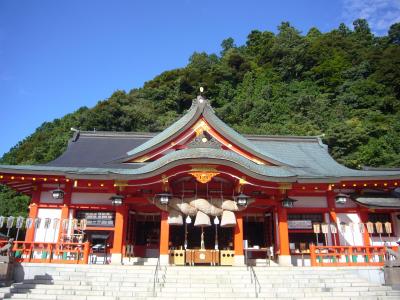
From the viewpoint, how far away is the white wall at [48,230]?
14336 mm

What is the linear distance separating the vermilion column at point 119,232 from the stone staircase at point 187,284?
1677 millimetres

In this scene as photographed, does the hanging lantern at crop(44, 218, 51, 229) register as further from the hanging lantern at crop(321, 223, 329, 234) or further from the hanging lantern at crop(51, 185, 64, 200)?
the hanging lantern at crop(321, 223, 329, 234)

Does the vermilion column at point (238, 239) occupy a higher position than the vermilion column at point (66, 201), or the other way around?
the vermilion column at point (66, 201)

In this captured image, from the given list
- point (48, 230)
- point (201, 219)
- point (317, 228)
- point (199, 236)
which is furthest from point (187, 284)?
point (48, 230)

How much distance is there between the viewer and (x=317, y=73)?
2135 inches

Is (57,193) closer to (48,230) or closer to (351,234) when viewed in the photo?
(48,230)

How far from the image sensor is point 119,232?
1344cm

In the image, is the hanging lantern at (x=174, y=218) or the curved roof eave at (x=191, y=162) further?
the hanging lantern at (x=174, y=218)

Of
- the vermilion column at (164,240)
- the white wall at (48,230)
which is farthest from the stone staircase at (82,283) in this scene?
the white wall at (48,230)

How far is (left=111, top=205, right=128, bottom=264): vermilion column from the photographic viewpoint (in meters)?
13.1

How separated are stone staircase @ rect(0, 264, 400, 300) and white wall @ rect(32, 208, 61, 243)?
2898 mm

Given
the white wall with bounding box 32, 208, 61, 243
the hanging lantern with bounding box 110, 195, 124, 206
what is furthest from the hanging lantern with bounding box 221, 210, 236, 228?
the white wall with bounding box 32, 208, 61, 243

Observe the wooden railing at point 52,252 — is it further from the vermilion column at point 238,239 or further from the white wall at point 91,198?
the vermilion column at point 238,239

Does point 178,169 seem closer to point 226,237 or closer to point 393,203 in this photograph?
point 226,237
